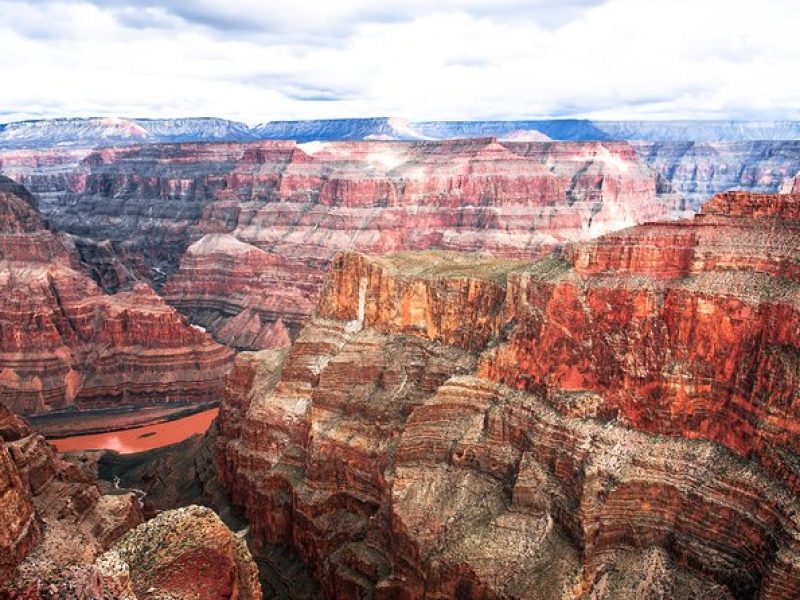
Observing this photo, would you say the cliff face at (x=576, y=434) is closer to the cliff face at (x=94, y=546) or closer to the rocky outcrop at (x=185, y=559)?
the cliff face at (x=94, y=546)

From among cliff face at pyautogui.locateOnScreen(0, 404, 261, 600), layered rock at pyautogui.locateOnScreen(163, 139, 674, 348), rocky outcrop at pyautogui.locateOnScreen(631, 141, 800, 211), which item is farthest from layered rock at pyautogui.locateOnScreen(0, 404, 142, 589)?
rocky outcrop at pyautogui.locateOnScreen(631, 141, 800, 211)

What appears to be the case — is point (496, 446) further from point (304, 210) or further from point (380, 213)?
point (304, 210)

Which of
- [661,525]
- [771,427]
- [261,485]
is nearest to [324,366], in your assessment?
[261,485]

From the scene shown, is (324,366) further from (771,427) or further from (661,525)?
(771,427)

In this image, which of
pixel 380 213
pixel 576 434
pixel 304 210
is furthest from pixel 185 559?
pixel 304 210

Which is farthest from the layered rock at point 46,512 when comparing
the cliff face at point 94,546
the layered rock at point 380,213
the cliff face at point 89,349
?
the layered rock at point 380,213

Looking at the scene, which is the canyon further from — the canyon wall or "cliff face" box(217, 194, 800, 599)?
"cliff face" box(217, 194, 800, 599)
